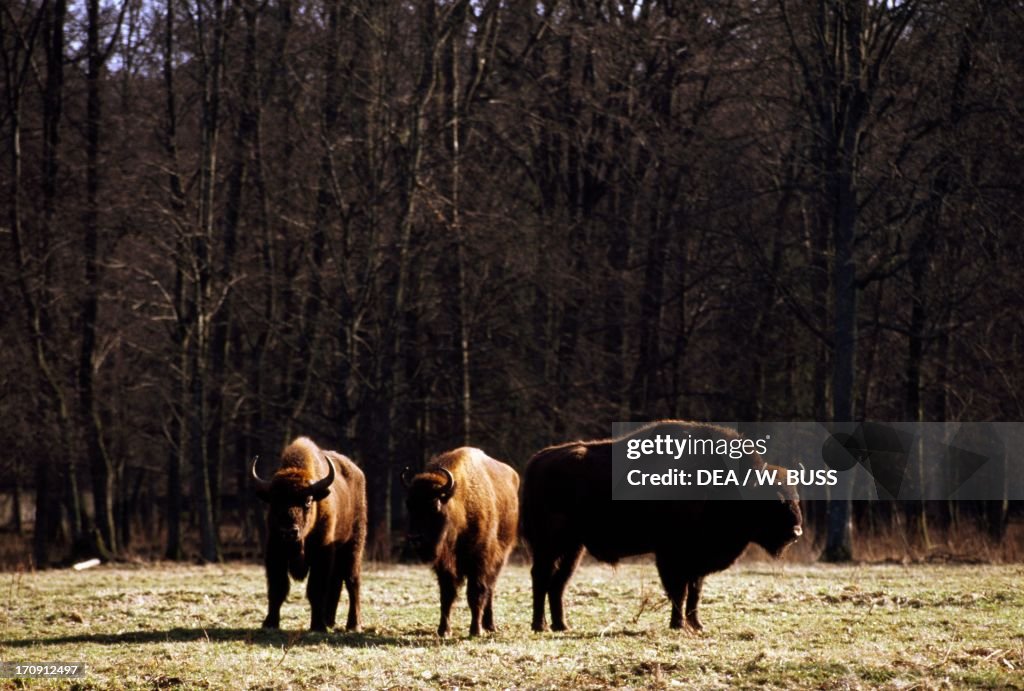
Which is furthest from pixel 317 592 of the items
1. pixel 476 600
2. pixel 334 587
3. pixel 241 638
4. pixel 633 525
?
pixel 633 525

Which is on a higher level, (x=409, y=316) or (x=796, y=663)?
(x=409, y=316)

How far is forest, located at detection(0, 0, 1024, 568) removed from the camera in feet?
91.7

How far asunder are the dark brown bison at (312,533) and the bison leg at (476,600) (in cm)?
163

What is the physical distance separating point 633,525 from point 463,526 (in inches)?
72.3

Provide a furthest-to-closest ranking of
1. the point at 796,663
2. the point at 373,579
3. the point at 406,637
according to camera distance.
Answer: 1. the point at 373,579
2. the point at 406,637
3. the point at 796,663

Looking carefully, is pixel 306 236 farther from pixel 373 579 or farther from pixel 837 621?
pixel 837 621

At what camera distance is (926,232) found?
2798 centimetres

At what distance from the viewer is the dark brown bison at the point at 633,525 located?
46.8 ft

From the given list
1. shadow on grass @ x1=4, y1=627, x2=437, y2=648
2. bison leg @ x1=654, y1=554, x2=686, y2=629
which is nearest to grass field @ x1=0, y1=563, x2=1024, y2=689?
shadow on grass @ x1=4, y1=627, x2=437, y2=648

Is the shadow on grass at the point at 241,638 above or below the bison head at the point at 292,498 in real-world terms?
below

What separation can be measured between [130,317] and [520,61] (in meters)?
11.6

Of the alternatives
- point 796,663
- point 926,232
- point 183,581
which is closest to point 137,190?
point 183,581

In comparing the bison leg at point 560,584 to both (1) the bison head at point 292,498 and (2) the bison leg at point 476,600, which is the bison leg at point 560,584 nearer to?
(2) the bison leg at point 476,600

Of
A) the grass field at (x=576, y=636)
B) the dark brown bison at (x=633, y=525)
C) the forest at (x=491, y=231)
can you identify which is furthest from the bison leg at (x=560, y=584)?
the forest at (x=491, y=231)
